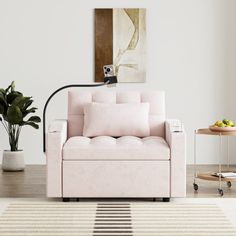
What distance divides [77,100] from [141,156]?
1.06 m

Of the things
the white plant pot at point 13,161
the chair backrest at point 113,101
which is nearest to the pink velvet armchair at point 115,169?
the chair backrest at point 113,101

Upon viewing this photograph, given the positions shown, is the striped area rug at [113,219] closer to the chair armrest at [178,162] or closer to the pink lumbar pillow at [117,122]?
the chair armrest at [178,162]

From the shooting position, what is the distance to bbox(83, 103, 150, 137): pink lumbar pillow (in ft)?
17.5

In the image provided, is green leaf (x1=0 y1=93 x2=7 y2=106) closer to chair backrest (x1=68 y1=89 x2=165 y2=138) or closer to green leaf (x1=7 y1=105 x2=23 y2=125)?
green leaf (x1=7 y1=105 x2=23 y2=125)

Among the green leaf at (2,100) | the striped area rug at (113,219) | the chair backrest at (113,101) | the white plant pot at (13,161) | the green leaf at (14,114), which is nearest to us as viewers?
the striped area rug at (113,219)

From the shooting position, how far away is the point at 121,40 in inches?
275

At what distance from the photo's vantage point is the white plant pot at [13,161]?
21.6 feet

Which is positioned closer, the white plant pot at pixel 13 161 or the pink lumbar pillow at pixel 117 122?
the pink lumbar pillow at pixel 117 122

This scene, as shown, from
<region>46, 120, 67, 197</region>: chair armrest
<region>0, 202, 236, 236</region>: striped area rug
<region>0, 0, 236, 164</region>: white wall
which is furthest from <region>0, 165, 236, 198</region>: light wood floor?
<region>0, 0, 236, 164</region>: white wall

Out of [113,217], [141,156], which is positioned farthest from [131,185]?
Result: [113,217]

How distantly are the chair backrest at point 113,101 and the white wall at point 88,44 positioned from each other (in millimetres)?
1461

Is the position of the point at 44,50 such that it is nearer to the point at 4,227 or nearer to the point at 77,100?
the point at 77,100

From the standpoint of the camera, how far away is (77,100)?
18.1ft

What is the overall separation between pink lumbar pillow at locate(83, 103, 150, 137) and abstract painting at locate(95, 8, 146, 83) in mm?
1672
